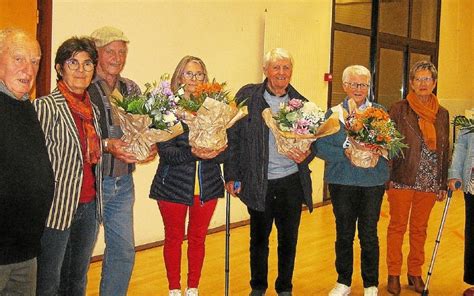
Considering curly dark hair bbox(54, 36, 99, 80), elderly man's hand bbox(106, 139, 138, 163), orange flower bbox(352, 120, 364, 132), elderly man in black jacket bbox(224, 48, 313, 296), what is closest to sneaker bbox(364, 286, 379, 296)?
elderly man in black jacket bbox(224, 48, 313, 296)

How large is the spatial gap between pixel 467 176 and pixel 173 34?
2.97 meters

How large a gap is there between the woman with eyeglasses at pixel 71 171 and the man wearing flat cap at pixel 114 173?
0.68 ft

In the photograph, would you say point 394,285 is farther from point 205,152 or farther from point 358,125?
point 205,152

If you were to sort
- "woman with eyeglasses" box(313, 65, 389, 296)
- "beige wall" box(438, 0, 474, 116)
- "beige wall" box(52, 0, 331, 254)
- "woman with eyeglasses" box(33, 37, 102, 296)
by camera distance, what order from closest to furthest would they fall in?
"woman with eyeglasses" box(33, 37, 102, 296)
"woman with eyeglasses" box(313, 65, 389, 296)
"beige wall" box(52, 0, 331, 254)
"beige wall" box(438, 0, 474, 116)

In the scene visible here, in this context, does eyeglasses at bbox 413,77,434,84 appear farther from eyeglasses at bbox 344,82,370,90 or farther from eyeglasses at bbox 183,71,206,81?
eyeglasses at bbox 183,71,206,81

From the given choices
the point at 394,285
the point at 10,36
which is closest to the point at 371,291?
the point at 394,285

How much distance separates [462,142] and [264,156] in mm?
1522

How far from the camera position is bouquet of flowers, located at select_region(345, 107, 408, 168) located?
144 inches

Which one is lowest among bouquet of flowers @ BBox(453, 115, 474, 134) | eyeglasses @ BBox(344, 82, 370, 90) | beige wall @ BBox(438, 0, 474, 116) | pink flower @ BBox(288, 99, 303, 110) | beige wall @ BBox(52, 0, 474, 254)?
bouquet of flowers @ BBox(453, 115, 474, 134)

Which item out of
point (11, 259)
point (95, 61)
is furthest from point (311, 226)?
point (11, 259)

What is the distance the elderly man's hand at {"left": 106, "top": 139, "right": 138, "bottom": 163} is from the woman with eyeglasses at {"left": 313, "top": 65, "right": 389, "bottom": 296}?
4.44 ft

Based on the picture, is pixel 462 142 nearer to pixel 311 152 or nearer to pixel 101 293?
pixel 311 152

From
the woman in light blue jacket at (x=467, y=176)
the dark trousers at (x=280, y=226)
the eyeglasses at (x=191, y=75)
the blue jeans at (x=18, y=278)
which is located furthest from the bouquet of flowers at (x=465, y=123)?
the blue jeans at (x=18, y=278)

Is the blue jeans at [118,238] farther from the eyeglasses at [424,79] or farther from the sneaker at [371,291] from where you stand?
the eyeglasses at [424,79]
